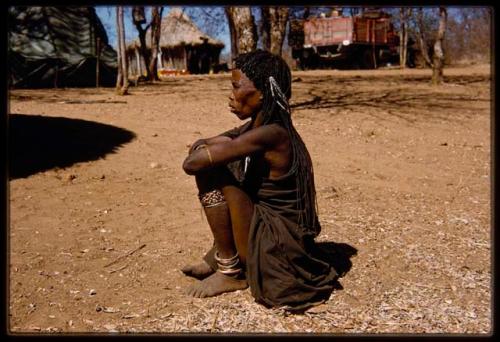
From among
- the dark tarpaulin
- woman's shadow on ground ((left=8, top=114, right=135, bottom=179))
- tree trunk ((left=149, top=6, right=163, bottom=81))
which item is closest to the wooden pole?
the dark tarpaulin

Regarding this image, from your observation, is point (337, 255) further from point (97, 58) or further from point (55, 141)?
point (97, 58)

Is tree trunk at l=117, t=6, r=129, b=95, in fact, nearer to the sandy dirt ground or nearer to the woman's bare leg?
the sandy dirt ground

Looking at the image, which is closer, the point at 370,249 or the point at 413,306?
the point at 413,306

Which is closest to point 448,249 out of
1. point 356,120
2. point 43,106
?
point 356,120

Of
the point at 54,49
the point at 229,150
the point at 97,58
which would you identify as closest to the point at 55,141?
the point at 229,150

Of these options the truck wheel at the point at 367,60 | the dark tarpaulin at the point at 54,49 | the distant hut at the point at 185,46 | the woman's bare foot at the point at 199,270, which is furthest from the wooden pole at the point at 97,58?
the truck wheel at the point at 367,60

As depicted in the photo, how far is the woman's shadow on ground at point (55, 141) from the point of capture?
5.60m

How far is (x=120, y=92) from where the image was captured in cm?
1109

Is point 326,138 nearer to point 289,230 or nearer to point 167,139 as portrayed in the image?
point 167,139

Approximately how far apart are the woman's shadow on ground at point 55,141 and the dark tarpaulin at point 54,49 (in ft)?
23.2

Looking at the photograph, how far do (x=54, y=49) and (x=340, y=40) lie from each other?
54.1ft

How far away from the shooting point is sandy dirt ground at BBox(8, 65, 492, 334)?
9.08 ft

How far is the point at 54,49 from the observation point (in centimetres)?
1423

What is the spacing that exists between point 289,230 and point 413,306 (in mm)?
820
